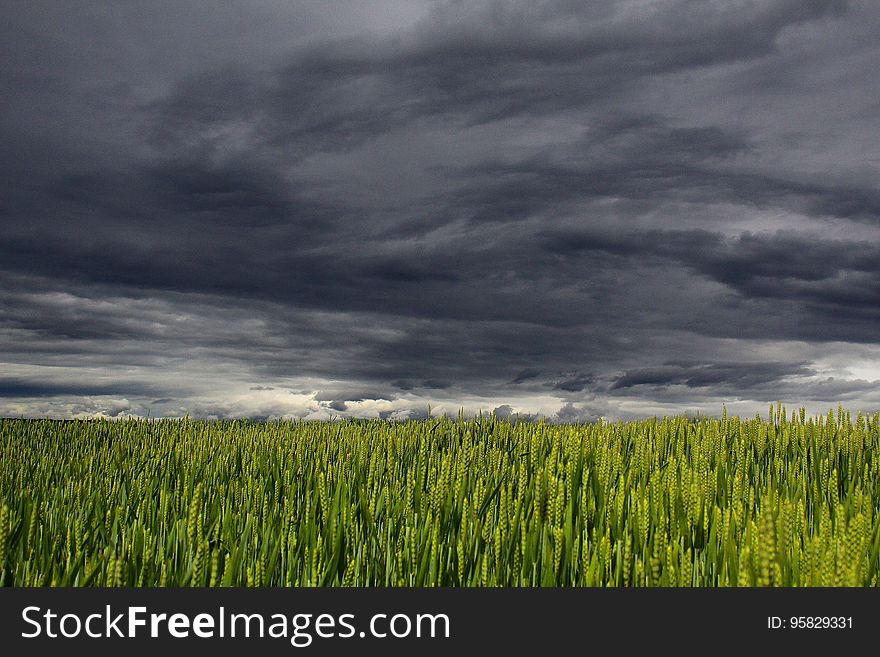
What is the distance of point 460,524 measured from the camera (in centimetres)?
519

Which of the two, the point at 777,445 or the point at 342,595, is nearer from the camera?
the point at 342,595

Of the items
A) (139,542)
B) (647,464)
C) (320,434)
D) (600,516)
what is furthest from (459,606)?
A: (320,434)

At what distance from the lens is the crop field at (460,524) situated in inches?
147

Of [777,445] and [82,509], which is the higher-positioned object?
[777,445]

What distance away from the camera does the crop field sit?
3.74 metres

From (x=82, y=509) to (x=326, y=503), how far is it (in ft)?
7.76

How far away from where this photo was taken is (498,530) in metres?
4.19

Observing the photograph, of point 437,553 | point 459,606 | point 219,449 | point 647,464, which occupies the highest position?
point 219,449

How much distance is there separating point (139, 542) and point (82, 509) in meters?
1.92

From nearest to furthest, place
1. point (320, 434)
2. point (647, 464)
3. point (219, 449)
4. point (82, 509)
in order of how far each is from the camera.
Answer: point (82, 509), point (647, 464), point (219, 449), point (320, 434)

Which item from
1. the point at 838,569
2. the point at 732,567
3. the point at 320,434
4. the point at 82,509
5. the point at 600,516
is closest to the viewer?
the point at 838,569

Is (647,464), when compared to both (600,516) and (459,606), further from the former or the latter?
(459,606)

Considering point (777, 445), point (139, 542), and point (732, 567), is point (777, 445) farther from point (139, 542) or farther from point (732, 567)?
point (139, 542)

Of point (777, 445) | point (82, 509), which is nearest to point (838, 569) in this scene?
point (82, 509)
